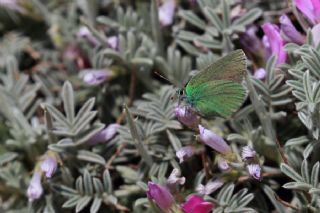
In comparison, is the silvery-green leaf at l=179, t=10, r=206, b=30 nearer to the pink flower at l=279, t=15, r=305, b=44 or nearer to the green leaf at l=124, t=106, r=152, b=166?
the pink flower at l=279, t=15, r=305, b=44

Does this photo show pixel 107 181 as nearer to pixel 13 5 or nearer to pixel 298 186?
pixel 298 186

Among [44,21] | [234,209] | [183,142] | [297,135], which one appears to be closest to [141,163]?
[183,142]

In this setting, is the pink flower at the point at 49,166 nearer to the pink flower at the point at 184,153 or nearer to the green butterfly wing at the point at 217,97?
the pink flower at the point at 184,153

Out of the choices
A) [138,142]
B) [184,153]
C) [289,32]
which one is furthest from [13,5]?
[289,32]

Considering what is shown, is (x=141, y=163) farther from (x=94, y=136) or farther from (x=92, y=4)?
Answer: (x=92, y=4)

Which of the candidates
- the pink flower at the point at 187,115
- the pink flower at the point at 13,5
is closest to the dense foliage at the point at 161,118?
the pink flower at the point at 187,115

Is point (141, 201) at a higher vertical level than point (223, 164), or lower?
lower
